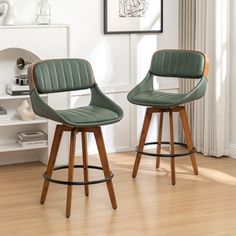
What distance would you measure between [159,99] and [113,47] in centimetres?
117

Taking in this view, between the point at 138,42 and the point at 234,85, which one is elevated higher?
the point at 138,42

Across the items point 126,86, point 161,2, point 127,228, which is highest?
point 161,2

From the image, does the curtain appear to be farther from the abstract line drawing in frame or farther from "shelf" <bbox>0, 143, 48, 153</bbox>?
"shelf" <bbox>0, 143, 48, 153</bbox>

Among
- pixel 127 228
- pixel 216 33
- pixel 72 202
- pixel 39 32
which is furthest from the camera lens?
pixel 216 33

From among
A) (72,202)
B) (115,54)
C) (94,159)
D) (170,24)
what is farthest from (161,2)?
(72,202)

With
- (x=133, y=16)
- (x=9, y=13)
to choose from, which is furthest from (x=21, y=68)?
(x=133, y=16)

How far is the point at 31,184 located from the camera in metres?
4.94

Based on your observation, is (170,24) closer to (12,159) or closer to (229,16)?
(229,16)

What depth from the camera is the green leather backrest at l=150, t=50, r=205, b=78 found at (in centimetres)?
506

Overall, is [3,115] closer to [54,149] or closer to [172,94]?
[54,149]

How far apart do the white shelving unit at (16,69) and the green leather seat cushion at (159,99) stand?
0.76 metres

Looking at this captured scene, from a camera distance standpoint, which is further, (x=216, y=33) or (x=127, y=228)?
(x=216, y=33)

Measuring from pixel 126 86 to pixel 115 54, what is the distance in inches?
12.1

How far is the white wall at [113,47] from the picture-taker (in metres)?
5.64
